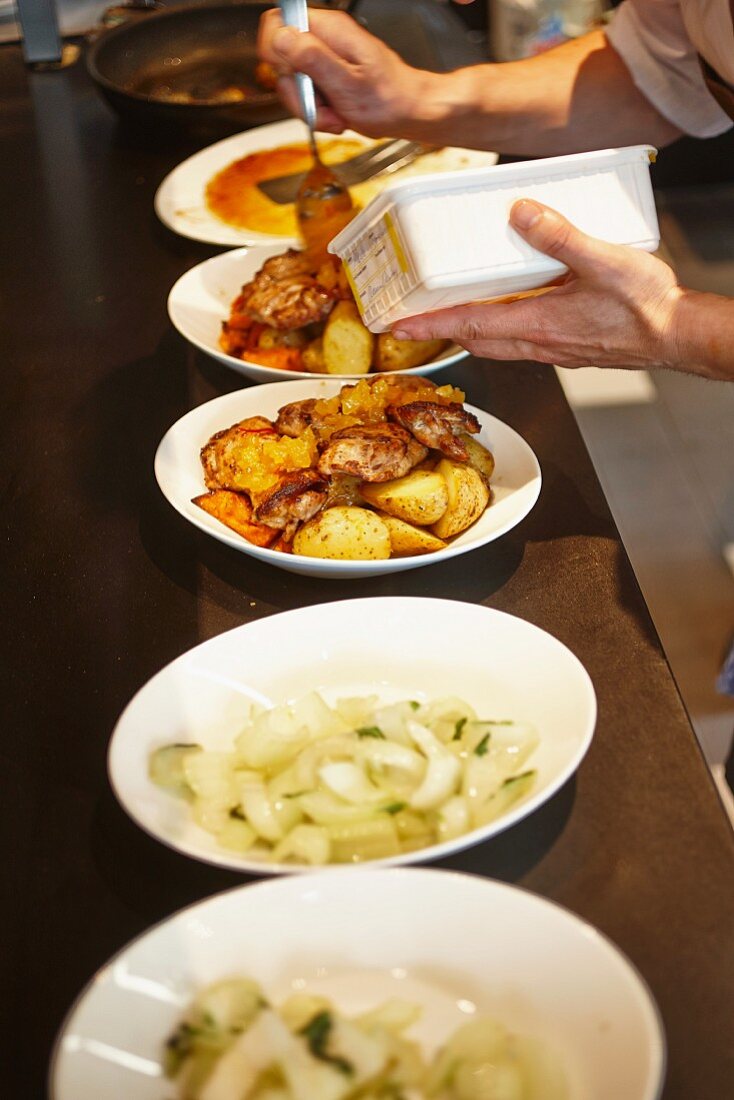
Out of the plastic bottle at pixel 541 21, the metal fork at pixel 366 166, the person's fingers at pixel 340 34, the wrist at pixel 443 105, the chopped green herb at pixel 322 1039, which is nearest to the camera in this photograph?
the chopped green herb at pixel 322 1039

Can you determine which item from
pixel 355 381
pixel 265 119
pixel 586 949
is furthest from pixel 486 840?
pixel 265 119

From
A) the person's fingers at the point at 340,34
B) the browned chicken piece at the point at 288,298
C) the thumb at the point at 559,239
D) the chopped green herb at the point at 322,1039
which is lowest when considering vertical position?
the chopped green herb at the point at 322,1039

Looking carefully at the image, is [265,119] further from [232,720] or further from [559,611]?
[232,720]

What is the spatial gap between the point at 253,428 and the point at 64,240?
1040 mm

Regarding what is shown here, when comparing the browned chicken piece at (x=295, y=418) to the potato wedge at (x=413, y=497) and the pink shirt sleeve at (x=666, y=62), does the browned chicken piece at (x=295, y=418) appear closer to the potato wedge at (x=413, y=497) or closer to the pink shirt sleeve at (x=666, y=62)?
the potato wedge at (x=413, y=497)

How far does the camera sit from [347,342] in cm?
156

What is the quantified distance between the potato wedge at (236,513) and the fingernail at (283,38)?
951 millimetres

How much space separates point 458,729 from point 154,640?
0.43 m

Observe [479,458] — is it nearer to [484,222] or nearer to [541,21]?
[484,222]

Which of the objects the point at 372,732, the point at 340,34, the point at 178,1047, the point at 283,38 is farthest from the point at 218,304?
the point at 178,1047

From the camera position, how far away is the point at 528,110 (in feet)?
7.13

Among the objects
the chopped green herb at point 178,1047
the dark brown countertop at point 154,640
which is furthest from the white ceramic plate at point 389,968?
the dark brown countertop at point 154,640

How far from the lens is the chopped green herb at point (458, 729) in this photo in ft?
3.26

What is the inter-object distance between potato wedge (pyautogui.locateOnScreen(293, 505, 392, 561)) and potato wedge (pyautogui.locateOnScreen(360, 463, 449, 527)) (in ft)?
0.10
